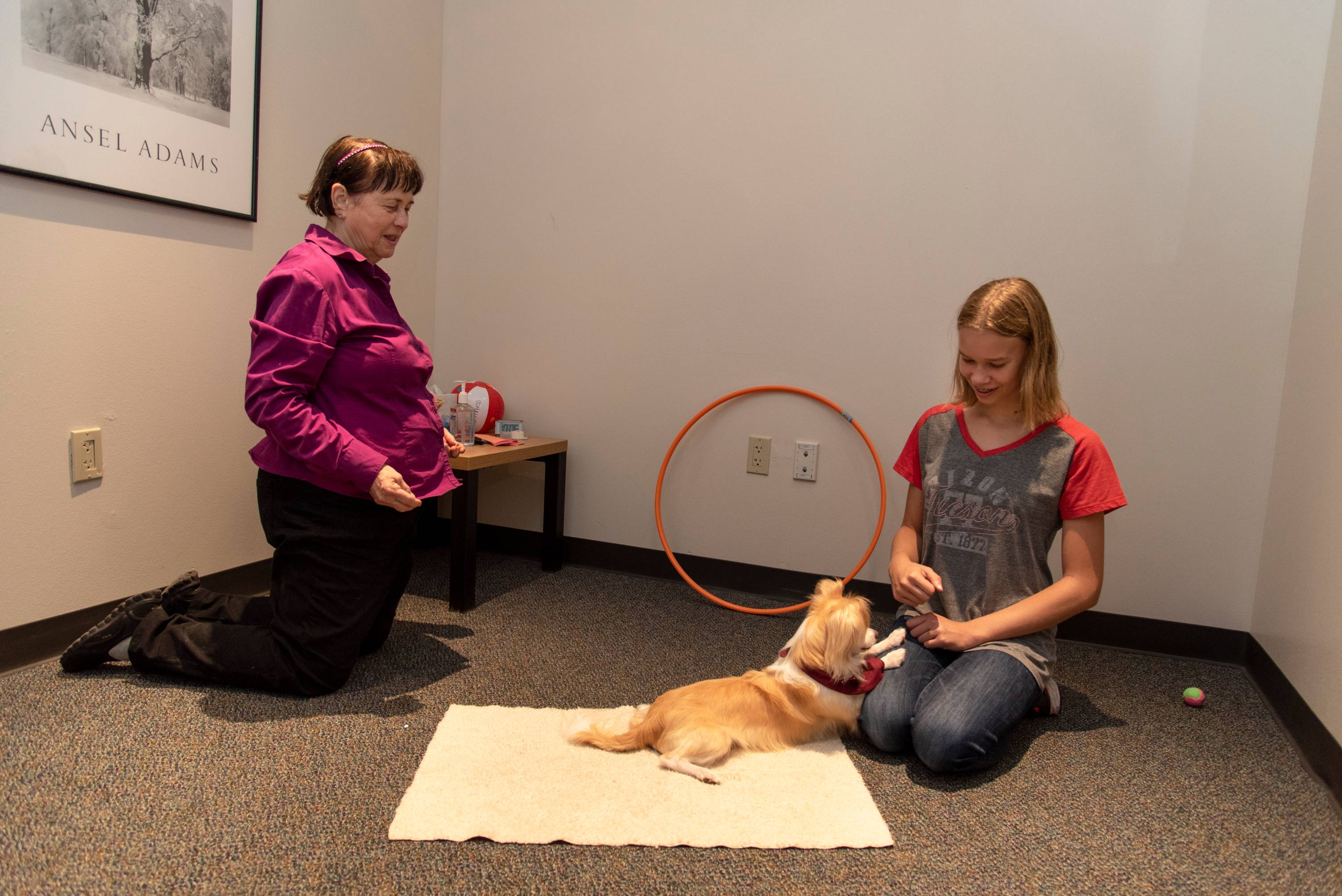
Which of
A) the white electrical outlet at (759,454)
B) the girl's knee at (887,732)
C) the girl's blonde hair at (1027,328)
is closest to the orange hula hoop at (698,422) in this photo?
the white electrical outlet at (759,454)

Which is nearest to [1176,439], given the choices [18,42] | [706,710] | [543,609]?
[706,710]

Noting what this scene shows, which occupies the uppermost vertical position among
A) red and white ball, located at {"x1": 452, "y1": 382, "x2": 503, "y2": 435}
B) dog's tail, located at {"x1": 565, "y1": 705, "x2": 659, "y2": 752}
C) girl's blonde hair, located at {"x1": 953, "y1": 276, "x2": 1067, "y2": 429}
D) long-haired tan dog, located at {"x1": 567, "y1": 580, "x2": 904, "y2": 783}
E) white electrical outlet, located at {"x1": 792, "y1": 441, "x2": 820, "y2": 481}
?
girl's blonde hair, located at {"x1": 953, "y1": 276, "x2": 1067, "y2": 429}

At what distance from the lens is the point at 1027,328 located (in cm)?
159

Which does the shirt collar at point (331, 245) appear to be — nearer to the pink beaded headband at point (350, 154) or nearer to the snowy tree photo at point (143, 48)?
the pink beaded headband at point (350, 154)

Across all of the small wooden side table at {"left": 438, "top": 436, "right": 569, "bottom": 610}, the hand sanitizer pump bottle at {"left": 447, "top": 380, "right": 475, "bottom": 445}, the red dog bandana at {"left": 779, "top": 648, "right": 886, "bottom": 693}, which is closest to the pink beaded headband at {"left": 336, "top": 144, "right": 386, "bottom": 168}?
the small wooden side table at {"left": 438, "top": 436, "right": 569, "bottom": 610}

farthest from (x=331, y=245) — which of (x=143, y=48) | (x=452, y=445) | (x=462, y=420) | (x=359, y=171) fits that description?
(x=462, y=420)

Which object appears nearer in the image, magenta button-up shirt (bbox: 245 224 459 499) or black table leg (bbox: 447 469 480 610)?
magenta button-up shirt (bbox: 245 224 459 499)

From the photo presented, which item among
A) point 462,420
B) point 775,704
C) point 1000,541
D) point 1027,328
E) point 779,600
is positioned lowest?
point 779,600

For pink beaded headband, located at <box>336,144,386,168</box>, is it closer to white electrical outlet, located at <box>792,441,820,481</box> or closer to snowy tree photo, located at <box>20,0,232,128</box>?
snowy tree photo, located at <box>20,0,232,128</box>

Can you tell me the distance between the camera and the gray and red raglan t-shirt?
5.34 feet

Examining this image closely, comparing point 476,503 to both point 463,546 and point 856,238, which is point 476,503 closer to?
point 463,546

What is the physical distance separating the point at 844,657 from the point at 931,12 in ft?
6.37

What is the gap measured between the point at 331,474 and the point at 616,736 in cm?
81

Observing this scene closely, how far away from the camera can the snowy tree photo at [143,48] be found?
1.70 metres
